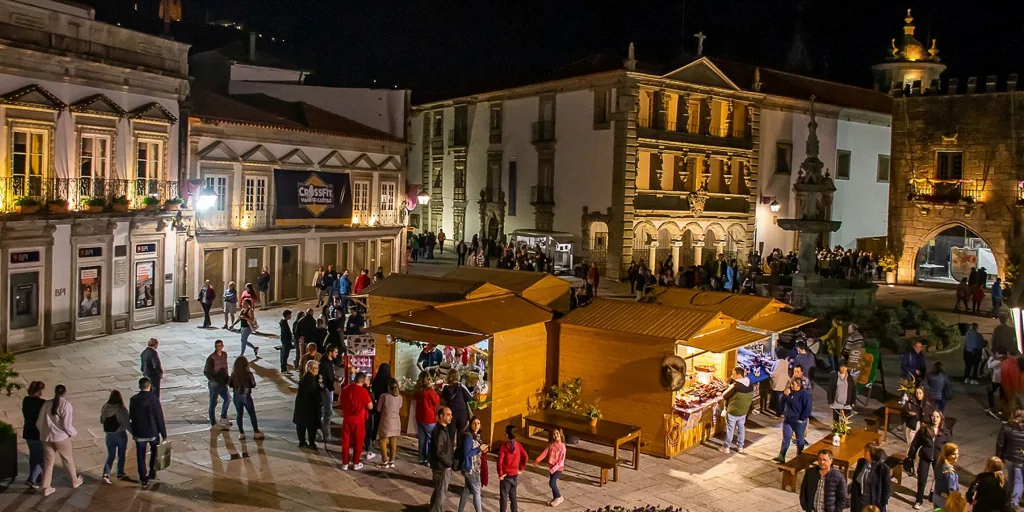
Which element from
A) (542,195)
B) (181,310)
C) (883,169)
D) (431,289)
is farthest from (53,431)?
(883,169)

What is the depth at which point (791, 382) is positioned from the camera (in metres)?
13.6

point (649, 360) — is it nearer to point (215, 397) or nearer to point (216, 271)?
point (215, 397)

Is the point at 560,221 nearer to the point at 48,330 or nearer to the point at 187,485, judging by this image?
the point at 48,330

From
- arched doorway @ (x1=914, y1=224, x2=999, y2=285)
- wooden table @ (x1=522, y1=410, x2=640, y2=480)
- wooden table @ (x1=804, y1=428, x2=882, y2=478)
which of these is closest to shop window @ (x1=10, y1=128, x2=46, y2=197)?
wooden table @ (x1=522, y1=410, x2=640, y2=480)

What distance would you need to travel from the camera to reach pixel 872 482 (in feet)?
34.9

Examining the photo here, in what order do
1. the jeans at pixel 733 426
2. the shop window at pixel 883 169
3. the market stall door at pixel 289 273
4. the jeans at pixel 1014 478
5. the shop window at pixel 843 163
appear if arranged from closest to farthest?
the jeans at pixel 1014 478, the jeans at pixel 733 426, the market stall door at pixel 289 273, the shop window at pixel 843 163, the shop window at pixel 883 169

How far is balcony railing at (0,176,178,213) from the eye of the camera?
67.1 ft

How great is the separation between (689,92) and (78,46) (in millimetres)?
26612

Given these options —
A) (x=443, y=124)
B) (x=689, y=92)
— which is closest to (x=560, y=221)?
(x=689, y=92)

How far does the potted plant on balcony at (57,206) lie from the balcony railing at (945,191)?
109 ft

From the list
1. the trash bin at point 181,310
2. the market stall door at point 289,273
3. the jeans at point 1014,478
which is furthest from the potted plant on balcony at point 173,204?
the jeans at point 1014,478

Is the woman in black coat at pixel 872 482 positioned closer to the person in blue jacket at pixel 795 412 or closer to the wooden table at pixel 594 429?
the person in blue jacket at pixel 795 412

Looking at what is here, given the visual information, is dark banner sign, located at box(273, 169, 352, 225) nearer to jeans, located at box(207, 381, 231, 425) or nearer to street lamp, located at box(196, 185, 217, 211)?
street lamp, located at box(196, 185, 217, 211)

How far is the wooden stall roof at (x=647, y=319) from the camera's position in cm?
1405
